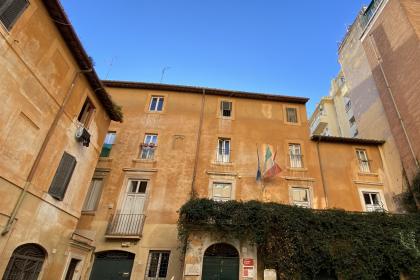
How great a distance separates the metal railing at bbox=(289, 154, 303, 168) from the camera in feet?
52.0

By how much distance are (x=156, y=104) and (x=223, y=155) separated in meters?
5.60

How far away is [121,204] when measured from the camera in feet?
46.2

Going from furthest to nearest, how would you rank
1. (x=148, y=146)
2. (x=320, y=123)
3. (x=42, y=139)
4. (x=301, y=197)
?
1. (x=320, y=123)
2. (x=148, y=146)
3. (x=301, y=197)
4. (x=42, y=139)

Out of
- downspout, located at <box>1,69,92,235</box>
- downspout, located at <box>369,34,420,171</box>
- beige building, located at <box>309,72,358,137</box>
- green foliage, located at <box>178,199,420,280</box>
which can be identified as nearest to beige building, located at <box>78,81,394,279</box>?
green foliage, located at <box>178,199,420,280</box>

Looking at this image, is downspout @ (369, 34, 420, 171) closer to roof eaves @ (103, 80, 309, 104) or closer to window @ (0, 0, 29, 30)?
roof eaves @ (103, 80, 309, 104)

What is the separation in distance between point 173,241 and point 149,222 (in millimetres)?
1568

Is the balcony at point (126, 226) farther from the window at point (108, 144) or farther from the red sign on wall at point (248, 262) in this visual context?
the red sign on wall at point (248, 262)

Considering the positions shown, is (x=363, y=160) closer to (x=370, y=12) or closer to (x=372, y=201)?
(x=372, y=201)

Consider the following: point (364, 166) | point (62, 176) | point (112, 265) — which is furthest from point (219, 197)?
point (364, 166)

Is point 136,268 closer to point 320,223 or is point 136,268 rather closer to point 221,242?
point 221,242

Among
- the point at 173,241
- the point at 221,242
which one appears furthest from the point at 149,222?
the point at 221,242

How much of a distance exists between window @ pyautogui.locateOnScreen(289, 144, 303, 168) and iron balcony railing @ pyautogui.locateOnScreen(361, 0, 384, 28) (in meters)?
11.6

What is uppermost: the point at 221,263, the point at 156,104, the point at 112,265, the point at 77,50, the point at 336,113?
the point at 336,113

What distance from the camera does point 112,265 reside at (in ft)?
41.6
